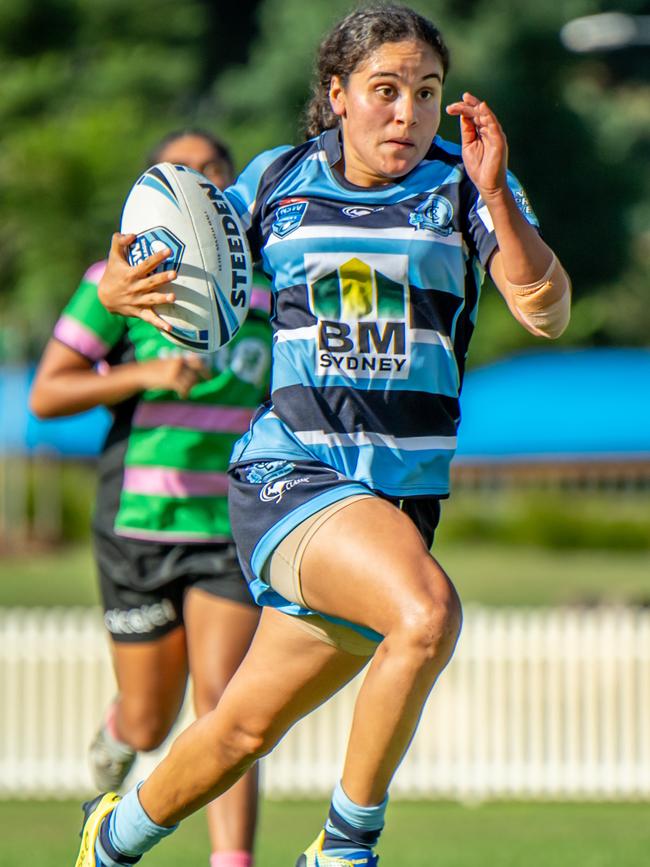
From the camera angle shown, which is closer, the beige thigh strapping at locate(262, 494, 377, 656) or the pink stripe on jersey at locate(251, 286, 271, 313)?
the beige thigh strapping at locate(262, 494, 377, 656)

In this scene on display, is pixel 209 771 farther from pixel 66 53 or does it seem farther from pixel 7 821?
pixel 66 53

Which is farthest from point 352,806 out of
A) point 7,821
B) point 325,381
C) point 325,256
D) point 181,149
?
point 7,821

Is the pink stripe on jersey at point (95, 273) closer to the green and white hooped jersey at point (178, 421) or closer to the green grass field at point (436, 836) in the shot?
the green and white hooped jersey at point (178, 421)

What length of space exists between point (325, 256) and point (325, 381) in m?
0.30

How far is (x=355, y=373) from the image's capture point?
3.71m

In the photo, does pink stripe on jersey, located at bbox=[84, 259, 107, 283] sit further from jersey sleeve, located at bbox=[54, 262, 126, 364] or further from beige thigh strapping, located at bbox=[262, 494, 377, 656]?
beige thigh strapping, located at bbox=[262, 494, 377, 656]

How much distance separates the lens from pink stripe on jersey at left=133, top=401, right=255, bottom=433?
5.13 meters

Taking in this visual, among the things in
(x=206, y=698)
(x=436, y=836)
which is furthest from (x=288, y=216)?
(x=436, y=836)

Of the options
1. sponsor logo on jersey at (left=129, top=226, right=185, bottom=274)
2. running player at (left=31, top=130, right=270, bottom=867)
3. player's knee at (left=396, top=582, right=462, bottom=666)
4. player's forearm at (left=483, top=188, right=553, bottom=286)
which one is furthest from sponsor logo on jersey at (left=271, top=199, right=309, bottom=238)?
running player at (left=31, top=130, right=270, bottom=867)

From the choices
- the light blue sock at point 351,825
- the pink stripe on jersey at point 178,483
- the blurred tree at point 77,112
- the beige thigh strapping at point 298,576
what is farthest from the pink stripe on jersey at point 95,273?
the blurred tree at point 77,112

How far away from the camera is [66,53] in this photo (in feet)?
115

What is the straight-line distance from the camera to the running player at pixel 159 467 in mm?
5066

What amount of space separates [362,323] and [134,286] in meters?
0.57

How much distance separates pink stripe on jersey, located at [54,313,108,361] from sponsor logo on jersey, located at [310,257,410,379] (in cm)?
160
